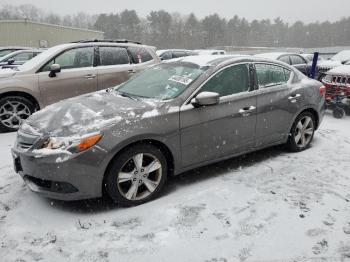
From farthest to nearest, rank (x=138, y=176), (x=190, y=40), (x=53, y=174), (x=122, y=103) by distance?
(x=190, y=40) → (x=122, y=103) → (x=138, y=176) → (x=53, y=174)

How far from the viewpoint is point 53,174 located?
3.40m

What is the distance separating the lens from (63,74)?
23.0 ft

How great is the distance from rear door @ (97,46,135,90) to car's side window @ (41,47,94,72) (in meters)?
0.21

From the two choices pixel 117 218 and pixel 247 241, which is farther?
pixel 117 218

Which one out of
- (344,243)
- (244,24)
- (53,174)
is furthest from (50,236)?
(244,24)

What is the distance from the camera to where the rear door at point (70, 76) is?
22.6 feet

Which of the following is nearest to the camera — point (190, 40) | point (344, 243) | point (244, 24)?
point (344, 243)

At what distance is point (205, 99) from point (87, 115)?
1315 mm

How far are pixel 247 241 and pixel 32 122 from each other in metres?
2.59

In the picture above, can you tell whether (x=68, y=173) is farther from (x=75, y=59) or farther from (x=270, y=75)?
(x=75, y=59)


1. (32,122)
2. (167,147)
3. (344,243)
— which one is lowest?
(344,243)

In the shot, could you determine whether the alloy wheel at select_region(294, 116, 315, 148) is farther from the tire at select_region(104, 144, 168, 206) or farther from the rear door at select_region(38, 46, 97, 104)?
the rear door at select_region(38, 46, 97, 104)

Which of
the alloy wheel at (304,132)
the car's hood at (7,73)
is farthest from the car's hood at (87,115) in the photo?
the car's hood at (7,73)

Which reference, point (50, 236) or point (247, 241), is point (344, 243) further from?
point (50, 236)
